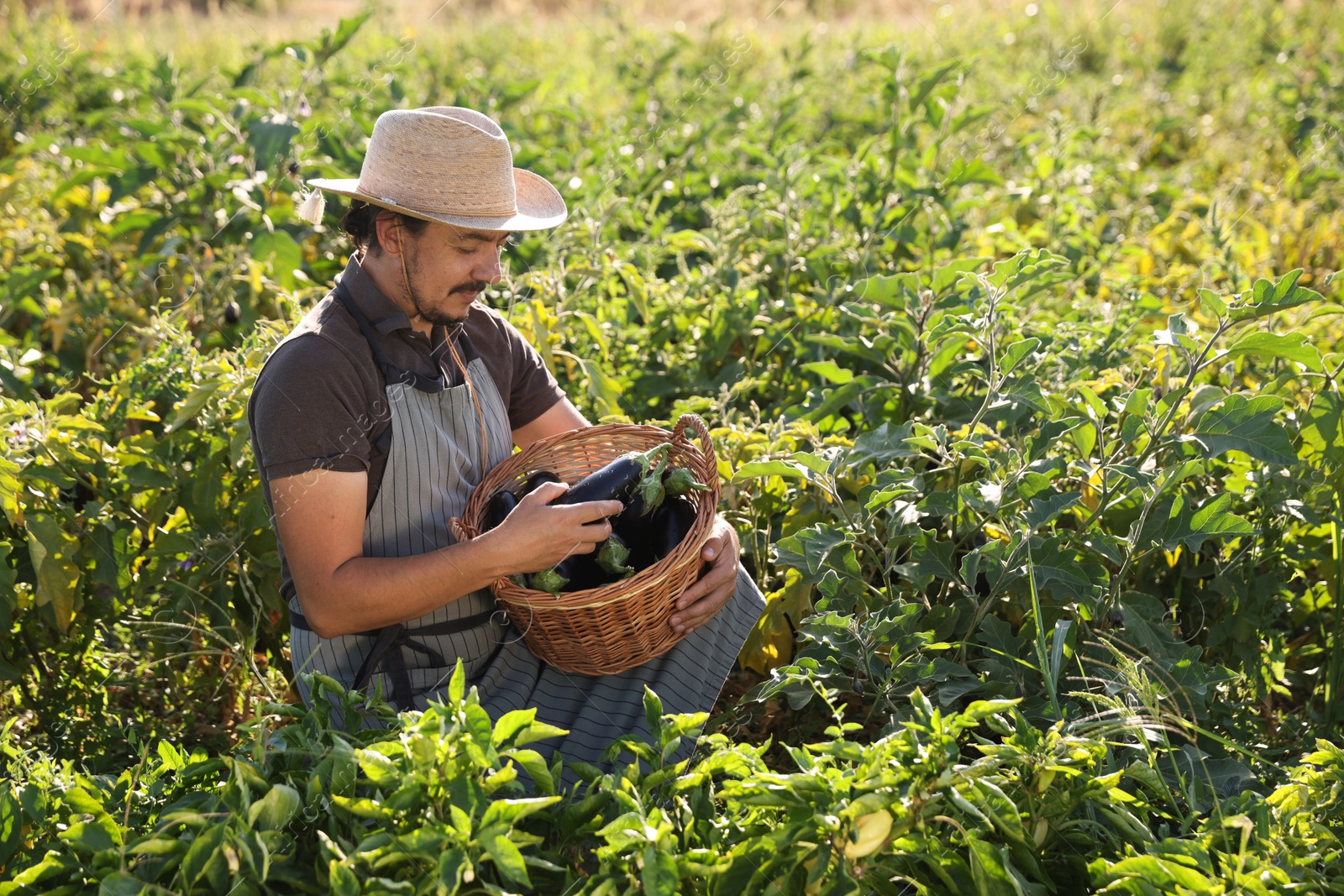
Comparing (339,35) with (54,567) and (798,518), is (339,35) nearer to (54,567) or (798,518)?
(54,567)

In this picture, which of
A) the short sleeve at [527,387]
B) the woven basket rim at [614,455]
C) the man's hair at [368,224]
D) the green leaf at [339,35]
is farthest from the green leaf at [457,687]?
the green leaf at [339,35]

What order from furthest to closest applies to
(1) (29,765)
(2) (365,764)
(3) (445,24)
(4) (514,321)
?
(3) (445,24) < (4) (514,321) < (1) (29,765) < (2) (365,764)

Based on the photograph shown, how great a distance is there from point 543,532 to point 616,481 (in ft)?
0.78

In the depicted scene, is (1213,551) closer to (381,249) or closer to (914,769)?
(914,769)

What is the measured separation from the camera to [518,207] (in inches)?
85.0

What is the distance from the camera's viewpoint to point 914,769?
1303 mm

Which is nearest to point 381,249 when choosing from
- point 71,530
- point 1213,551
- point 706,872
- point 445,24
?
point 71,530

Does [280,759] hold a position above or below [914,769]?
below

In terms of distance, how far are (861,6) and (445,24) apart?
4789 millimetres

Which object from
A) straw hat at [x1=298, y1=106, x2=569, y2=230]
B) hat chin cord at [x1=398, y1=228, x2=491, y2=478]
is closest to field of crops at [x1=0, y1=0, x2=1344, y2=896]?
hat chin cord at [x1=398, y1=228, x2=491, y2=478]

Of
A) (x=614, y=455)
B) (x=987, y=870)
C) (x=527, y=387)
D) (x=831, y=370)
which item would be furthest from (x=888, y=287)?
(x=987, y=870)

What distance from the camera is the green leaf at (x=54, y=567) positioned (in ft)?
6.89

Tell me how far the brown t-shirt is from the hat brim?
14 centimetres

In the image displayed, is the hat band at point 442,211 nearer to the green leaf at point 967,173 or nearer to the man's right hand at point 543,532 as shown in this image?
the man's right hand at point 543,532
